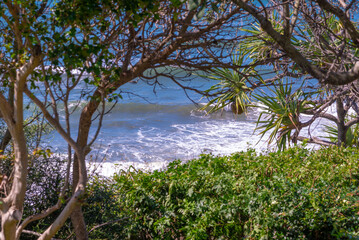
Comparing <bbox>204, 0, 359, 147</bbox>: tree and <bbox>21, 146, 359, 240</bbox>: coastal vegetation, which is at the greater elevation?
<bbox>204, 0, 359, 147</bbox>: tree

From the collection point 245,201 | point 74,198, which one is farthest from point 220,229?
point 74,198

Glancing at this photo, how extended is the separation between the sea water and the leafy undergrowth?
5.86 meters

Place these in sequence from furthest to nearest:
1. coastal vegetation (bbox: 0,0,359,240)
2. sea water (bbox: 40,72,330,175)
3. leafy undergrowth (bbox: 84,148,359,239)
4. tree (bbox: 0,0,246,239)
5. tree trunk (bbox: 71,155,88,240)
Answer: sea water (bbox: 40,72,330,175), tree trunk (bbox: 71,155,88,240), leafy undergrowth (bbox: 84,148,359,239), coastal vegetation (bbox: 0,0,359,240), tree (bbox: 0,0,246,239)

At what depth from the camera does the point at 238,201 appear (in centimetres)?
362

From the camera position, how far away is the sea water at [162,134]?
12.5 meters

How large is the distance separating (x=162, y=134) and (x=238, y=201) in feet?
39.1

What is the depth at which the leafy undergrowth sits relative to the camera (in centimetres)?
342

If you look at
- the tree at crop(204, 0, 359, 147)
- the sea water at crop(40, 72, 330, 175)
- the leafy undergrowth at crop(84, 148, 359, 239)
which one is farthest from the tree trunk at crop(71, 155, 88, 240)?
the sea water at crop(40, 72, 330, 175)

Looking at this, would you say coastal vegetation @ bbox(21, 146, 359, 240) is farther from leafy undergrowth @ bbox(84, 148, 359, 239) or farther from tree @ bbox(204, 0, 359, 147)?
tree @ bbox(204, 0, 359, 147)

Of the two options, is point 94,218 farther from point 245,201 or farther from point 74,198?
point 245,201

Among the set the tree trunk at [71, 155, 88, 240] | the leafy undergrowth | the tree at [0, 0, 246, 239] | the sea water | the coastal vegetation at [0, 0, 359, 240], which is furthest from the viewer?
the sea water

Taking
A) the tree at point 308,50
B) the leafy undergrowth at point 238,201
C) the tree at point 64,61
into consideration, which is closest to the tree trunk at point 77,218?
the tree at point 64,61

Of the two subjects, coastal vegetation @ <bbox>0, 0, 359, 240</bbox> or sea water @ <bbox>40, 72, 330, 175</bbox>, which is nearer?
coastal vegetation @ <bbox>0, 0, 359, 240</bbox>

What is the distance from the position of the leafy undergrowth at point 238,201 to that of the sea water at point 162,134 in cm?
586
